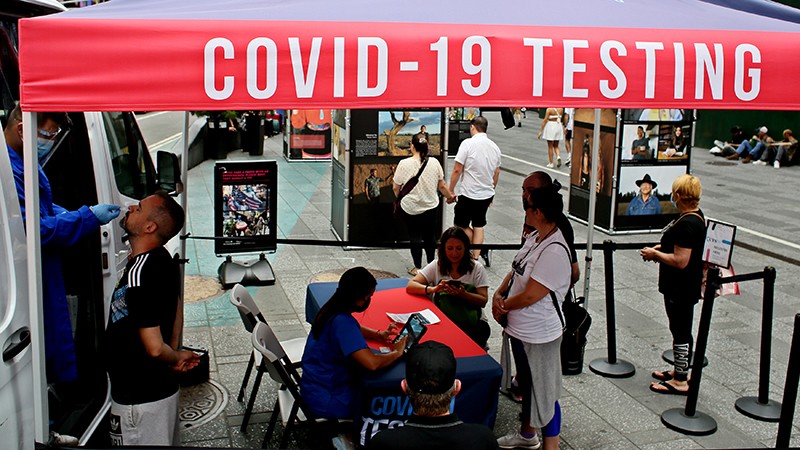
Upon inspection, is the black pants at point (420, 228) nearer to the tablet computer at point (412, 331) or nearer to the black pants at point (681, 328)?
the black pants at point (681, 328)

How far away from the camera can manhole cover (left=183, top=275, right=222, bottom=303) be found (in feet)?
28.0

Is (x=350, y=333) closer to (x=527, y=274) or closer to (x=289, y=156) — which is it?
(x=527, y=274)

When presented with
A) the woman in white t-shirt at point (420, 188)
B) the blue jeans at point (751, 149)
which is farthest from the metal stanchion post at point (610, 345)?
the blue jeans at point (751, 149)

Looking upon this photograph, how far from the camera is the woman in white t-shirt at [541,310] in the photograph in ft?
15.7

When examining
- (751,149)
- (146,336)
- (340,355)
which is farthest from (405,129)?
(751,149)

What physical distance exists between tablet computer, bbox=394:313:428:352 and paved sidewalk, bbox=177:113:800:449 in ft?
3.39

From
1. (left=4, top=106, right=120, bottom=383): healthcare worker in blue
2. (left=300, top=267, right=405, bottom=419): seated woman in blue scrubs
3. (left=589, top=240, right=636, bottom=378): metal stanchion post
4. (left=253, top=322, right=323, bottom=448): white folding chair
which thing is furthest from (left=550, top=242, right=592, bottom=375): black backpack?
(left=4, top=106, right=120, bottom=383): healthcare worker in blue

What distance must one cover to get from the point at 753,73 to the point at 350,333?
2.49m

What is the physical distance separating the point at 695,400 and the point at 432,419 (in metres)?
3.36

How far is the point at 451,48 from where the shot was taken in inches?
135

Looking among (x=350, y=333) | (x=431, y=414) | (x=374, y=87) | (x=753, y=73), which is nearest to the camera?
(x=431, y=414)

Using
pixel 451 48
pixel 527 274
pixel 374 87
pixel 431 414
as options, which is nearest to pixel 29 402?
pixel 431 414

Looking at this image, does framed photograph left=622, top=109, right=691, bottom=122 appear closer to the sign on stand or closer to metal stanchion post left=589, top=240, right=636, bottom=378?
metal stanchion post left=589, top=240, right=636, bottom=378

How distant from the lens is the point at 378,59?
337 cm
